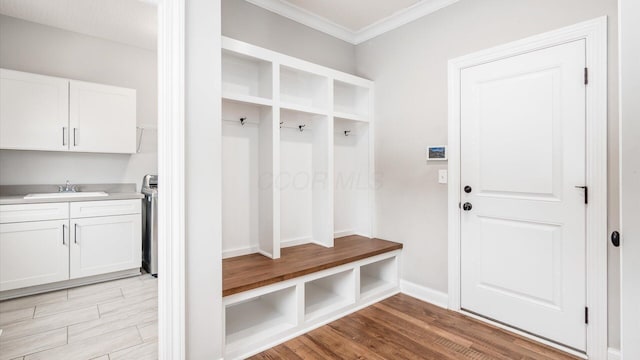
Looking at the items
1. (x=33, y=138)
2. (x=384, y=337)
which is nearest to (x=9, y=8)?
(x=33, y=138)

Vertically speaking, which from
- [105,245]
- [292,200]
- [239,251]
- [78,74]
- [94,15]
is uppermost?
[94,15]

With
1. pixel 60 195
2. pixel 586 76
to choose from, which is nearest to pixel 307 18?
pixel 586 76

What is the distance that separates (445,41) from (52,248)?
13.8 feet

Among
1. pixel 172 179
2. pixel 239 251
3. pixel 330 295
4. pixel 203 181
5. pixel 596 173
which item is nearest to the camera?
pixel 172 179

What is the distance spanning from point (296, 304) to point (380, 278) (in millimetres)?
1236

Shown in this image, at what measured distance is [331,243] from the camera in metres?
2.80

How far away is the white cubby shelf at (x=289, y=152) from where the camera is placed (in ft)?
8.00

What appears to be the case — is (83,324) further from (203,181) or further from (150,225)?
(203,181)

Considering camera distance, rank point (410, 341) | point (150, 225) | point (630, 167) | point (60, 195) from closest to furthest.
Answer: point (630, 167) → point (410, 341) → point (60, 195) → point (150, 225)

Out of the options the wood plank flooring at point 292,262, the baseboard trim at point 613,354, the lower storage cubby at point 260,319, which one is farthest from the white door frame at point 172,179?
the baseboard trim at point 613,354

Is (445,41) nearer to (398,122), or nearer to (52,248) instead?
(398,122)

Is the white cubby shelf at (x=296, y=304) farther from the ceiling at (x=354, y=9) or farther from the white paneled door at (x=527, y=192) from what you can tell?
the ceiling at (x=354, y=9)

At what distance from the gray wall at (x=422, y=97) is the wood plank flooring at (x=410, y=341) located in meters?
0.44

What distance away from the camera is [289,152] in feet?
9.35
